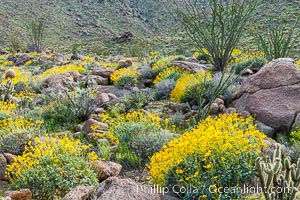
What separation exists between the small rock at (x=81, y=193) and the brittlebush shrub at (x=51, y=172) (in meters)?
0.35

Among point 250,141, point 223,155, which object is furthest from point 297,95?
point 223,155

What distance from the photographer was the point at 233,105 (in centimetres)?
720

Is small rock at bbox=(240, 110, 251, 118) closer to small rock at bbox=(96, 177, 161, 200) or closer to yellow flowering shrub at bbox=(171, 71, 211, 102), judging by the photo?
yellow flowering shrub at bbox=(171, 71, 211, 102)

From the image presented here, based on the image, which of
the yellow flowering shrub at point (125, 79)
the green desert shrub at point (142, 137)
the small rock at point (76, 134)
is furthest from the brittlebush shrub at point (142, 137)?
the yellow flowering shrub at point (125, 79)

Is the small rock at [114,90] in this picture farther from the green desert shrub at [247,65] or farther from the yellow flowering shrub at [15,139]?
the yellow flowering shrub at [15,139]

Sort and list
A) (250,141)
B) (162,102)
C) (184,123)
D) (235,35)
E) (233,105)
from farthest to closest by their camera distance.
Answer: (235,35) → (162,102) → (233,105) → (184,123) → (250,141)

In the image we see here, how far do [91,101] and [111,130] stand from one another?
2329 mm

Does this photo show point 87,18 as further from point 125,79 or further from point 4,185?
point 4,185

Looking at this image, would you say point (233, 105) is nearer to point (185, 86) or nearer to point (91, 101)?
point (185, 86)

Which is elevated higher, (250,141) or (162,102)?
(250,141)

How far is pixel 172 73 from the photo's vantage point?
1029 cm

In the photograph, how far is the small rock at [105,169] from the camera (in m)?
4.85

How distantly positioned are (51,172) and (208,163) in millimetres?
1890

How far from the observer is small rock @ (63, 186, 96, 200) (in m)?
3.82
